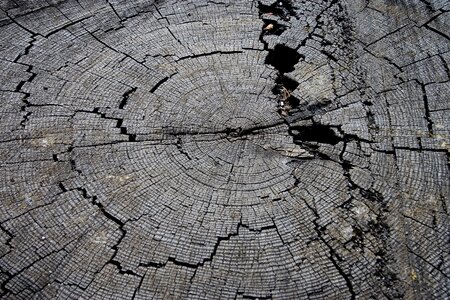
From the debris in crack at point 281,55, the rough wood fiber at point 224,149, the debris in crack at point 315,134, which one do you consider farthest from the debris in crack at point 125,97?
the debris in crack at point 315,134

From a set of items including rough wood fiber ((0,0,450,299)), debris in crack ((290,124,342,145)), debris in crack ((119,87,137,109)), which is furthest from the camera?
debris in crack ((119,87,137,109))

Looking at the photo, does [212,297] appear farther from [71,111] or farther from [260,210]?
[71,111]

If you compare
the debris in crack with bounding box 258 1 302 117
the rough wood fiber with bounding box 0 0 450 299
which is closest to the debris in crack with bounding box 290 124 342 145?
the rough wood fiber with bounding box 0 0 450 299

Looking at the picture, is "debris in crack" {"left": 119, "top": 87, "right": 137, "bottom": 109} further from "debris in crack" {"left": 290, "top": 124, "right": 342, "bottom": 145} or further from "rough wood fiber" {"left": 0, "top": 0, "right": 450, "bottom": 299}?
"debris in crack" {"left": 290, "top": 124, "right": 342, "bottom": 145}

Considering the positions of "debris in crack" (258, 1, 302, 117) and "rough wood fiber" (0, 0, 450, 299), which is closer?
"rough wood fiber" (0, 0, 450, 299)

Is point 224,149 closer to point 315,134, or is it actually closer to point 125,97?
point 315,134

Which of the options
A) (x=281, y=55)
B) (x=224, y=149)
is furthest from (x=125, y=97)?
(x=281, y=55)

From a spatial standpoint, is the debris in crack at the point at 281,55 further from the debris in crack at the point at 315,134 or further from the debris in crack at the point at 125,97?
the debris in crack at the point at 125,97

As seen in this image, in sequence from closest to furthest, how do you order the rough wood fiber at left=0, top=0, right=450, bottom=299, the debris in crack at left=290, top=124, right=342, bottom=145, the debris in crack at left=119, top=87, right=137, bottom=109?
the rough wood fiber at left=0, top=0, right=450, bottom=299
the debris in crack at left=290, top=124, right=342, bottom=145
the debris in crack at left=119, top=87, right=137, bottom=109
